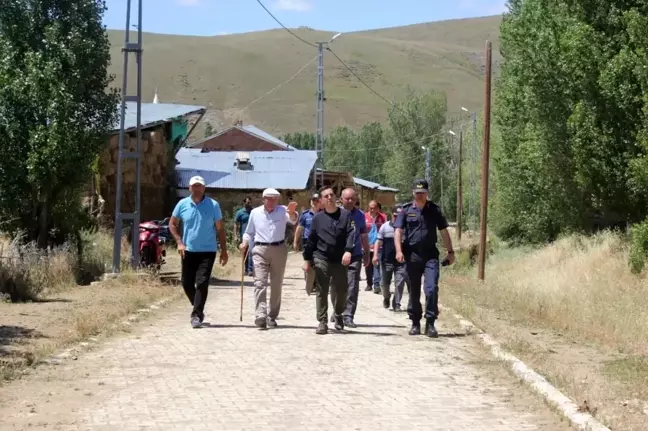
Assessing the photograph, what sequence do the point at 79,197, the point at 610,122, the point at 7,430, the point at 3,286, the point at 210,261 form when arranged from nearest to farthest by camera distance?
the point at 7,430
the point at 210,261
the point at 3,286
the point at 79,197
the point at 610,122

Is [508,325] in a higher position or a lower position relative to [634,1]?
lower

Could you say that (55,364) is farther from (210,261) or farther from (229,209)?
(229,209)

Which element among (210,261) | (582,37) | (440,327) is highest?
(582,37)

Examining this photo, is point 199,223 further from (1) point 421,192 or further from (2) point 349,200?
(1) point 421,192

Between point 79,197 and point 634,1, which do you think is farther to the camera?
point 634,1

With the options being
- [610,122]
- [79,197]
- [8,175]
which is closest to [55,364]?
[8,175]

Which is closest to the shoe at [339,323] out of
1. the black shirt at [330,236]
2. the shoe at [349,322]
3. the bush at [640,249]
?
the shoe at [349,322]

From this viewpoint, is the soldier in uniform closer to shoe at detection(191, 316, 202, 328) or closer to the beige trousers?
the beige trousers

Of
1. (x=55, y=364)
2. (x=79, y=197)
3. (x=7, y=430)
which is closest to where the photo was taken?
(x=7, y=430)

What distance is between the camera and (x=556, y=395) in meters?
8.35

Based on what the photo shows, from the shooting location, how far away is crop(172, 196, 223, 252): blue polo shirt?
12742mm

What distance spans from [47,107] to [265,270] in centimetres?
824

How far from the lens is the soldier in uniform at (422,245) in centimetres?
1247

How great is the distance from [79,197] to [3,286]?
5618 millimetres
